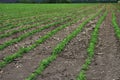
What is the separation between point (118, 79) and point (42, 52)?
3476 mm

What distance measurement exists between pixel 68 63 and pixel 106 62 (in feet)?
3.88

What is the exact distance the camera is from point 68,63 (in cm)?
863

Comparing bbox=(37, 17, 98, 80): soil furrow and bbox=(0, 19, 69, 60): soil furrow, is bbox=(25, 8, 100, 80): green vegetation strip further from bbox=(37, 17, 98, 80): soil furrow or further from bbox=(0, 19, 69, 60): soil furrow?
bbox=(0, 19, 69, 60): soil furrow

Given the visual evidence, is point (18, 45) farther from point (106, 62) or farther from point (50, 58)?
point (106, 62)

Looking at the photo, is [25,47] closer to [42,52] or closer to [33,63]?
[42,52]

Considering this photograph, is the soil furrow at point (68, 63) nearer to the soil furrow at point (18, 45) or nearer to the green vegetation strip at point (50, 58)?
the green vegetation strip at point (50, 58)

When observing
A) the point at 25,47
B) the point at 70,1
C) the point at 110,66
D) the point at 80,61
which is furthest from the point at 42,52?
the point at 70,1

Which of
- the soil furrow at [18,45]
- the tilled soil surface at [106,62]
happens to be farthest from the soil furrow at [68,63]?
the soil furrow at [18,45]

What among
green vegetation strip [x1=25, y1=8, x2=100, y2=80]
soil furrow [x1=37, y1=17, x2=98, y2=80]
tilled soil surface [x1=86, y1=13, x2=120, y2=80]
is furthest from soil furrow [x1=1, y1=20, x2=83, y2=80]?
tilled soil surface [x1=86, y1=13, x2=120, y2=80]

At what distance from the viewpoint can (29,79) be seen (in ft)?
23.4

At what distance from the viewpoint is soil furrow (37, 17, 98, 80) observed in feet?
24.6

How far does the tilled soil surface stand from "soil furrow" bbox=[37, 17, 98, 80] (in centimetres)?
44

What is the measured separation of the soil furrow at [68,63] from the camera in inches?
295

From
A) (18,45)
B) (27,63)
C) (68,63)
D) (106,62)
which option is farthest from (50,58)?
(18,45)
